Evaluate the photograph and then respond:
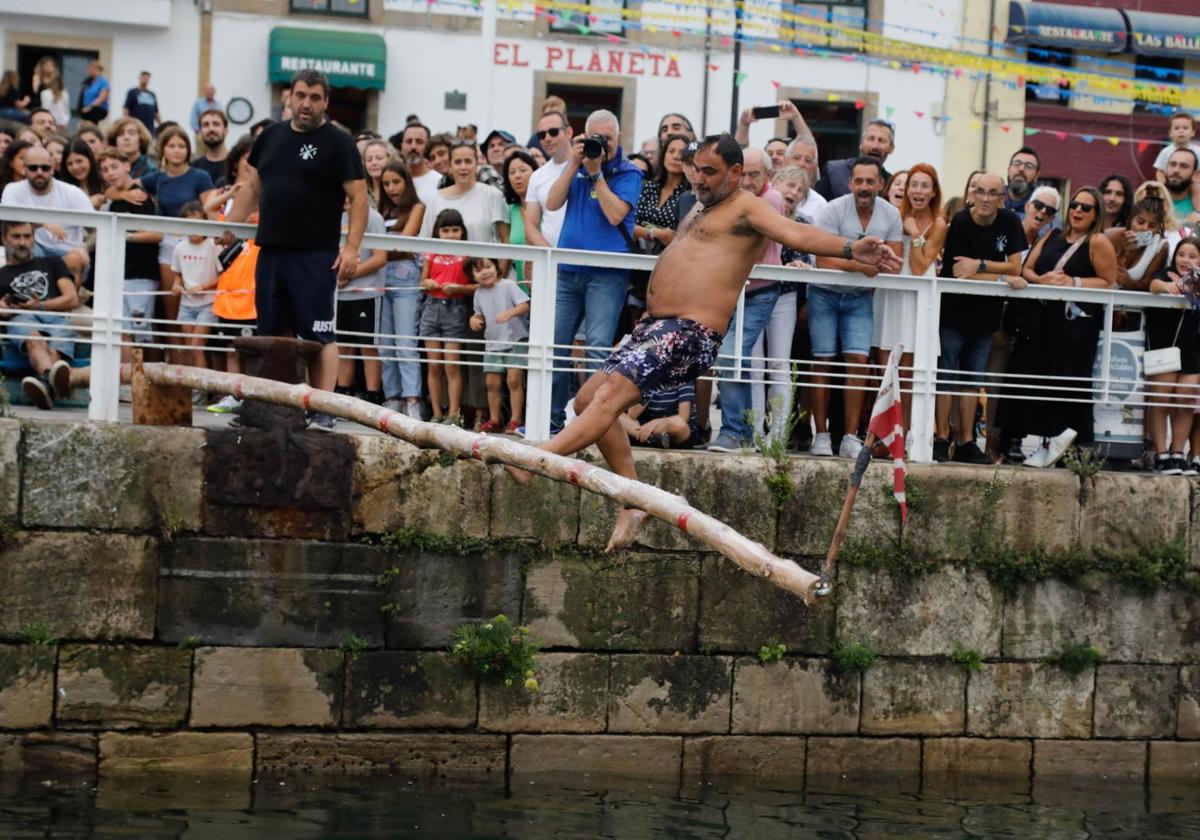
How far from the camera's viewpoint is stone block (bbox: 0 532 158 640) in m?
8.81

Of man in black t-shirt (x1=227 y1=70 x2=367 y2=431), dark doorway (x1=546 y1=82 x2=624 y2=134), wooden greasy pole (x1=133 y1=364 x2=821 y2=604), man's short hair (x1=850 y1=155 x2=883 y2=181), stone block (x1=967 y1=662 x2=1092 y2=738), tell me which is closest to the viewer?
wooden greasy pole (x1=133 y1=364 x2=821 y2=604)

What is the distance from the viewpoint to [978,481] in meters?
9.77

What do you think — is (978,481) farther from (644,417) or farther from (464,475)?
(464,475)

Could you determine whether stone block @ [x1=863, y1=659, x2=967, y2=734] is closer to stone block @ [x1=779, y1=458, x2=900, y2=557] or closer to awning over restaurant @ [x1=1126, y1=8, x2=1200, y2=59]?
stone block @ [x1=779, y1=458, x2=900, y2=557]

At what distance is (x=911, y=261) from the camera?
34.7 ft

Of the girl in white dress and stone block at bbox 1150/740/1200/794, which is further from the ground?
the girl in white dress

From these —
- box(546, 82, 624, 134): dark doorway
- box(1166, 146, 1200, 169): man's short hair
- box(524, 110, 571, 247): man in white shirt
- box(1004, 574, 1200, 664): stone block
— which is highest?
box(546, 82, 624, 134): dark doorway

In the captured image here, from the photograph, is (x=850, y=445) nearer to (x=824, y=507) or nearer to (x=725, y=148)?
(x=824, y=507)

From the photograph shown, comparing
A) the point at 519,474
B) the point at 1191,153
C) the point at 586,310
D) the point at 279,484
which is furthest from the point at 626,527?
the point at 1191,153

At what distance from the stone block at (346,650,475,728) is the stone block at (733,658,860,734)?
1426 millimetres

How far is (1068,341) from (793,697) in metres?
2.67

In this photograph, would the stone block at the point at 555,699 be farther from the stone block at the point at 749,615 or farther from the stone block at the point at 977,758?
the stone block at the point at 977,758

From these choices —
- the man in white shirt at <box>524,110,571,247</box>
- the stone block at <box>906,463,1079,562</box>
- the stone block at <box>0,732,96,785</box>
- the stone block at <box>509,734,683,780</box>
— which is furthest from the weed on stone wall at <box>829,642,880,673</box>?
the stone block at <box>0,732,96,785</box>

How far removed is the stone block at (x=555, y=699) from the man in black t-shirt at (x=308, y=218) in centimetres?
163
